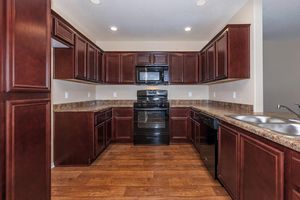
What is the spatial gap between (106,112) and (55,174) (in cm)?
154

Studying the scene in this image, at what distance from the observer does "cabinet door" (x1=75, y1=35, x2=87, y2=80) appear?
11.2 feet

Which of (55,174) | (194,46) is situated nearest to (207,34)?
(194,46)

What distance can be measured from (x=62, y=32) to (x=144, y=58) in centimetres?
251

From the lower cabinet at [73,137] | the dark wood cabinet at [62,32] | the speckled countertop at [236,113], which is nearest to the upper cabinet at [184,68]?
the speckled countertop at [236,113]

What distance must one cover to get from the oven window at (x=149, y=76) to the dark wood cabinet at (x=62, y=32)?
2.15 m

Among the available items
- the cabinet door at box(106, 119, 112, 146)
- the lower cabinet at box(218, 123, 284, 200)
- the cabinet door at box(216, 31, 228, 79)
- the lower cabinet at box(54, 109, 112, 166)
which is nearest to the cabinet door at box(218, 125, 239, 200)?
the lower cabinet at box(218, 123, 284, 200)

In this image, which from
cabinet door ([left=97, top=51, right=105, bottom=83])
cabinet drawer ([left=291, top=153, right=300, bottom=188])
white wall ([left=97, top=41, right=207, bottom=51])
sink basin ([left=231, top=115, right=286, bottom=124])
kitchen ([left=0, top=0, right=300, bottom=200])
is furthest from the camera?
white wall ([left=97, top=41, right=207, bottom=51])

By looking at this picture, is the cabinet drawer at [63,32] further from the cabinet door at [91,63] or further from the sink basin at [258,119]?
the sink basin at [258,119]

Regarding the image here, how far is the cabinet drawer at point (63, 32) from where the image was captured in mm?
2721

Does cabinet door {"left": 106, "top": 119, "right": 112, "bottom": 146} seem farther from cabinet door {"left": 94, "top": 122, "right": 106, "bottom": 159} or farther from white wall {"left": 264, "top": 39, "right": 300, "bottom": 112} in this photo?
white wall {"left": 264, "top": 39, "right": 300, "bottom": 112}

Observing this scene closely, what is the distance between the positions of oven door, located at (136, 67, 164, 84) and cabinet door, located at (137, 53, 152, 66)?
0.48 feet

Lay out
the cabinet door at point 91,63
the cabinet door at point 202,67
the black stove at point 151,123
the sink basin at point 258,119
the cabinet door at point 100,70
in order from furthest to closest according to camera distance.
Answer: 1. the black stove at point 151,123
2. the cabinet door at point 100,70
3. the cabinet door at point 202,67
4. the cabinet door at point 91,63
5. the sink basin at point 258,119

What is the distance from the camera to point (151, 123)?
4883 mm

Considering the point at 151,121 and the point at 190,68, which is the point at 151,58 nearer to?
the point at 190,68
